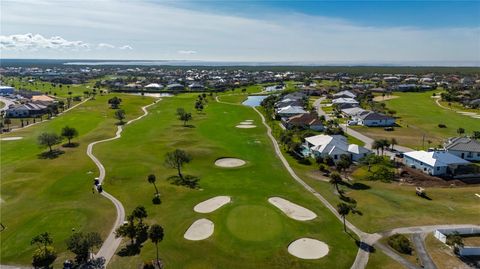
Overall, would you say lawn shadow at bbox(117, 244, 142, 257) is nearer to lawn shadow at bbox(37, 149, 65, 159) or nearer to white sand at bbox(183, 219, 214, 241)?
white sand at bbox(183, 219, 214, 241)

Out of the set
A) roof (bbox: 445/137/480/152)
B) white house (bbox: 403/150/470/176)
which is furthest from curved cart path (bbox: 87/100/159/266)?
roof (bbox: 445/137/480/152)

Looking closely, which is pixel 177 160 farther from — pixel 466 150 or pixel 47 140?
pixel 466 150

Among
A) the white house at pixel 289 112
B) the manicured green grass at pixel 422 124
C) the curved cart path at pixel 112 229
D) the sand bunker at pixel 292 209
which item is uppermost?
the white house at pixel 289 112

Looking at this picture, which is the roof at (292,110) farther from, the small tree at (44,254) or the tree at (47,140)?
the small tree at (44,254)

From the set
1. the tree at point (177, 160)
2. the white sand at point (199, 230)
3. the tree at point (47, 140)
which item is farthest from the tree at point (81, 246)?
the tree at point (47, 140)

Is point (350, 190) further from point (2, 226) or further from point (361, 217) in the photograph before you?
point (2, 226)
